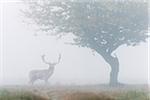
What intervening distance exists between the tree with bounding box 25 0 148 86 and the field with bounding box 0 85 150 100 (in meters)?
0.09

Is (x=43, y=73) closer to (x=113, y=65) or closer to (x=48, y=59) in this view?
(x=48, y=59)

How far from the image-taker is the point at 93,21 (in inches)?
64.2

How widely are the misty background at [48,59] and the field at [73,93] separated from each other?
28mm

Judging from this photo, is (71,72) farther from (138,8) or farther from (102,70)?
(138,8)

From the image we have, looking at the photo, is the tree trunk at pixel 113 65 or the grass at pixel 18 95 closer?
the grass at pixel 18 95

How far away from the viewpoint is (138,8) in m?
1.65

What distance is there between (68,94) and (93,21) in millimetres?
326

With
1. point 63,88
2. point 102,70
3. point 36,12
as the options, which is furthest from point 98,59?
point 36,12

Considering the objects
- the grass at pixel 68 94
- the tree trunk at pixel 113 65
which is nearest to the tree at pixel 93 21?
the tree trunk at pixel 113 65

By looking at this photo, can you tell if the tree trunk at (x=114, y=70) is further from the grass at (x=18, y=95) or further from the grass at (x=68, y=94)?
the grass at (x=18, y=95)

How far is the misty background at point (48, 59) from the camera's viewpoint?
1612mm

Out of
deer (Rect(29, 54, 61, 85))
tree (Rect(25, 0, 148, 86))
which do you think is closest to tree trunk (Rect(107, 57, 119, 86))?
tree (Rect(25, 0, 148, 86))

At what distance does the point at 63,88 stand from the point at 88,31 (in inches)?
10.4

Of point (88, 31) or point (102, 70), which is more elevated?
point (88, 31)
